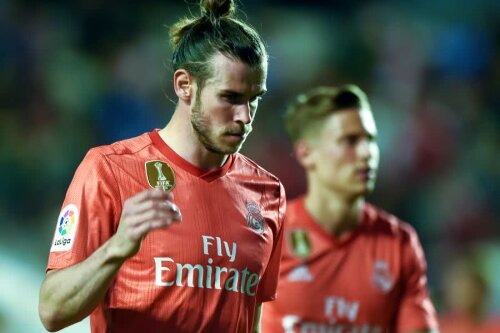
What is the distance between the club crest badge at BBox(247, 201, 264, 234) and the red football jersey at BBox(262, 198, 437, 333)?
5.23ft

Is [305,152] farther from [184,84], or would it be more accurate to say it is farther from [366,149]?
[184,84]

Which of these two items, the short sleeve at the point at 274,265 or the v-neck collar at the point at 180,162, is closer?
the v-neck collar at the point at 180,162

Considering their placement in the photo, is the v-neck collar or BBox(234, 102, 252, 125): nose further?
the v-neck collar

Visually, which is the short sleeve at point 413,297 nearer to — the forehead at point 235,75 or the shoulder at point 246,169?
the shoulder at point 246,169

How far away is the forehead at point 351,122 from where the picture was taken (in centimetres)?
572

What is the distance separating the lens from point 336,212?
5.81m

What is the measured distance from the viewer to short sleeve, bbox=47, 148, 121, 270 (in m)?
3.27

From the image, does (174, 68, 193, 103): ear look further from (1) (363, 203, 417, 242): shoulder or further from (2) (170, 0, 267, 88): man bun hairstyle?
(1) (363, 203, 417, 242): shoulder

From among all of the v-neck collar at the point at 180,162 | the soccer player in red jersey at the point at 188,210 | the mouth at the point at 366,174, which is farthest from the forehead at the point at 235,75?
the mouth at the point at 366,174

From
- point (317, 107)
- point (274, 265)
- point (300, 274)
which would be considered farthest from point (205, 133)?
point (317, 107)

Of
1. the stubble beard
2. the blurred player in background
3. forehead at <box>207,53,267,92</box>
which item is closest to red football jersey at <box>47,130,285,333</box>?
the stubble beard

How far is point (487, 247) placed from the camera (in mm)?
8234

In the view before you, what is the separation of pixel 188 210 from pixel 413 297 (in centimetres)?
232

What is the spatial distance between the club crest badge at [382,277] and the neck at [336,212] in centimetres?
33
